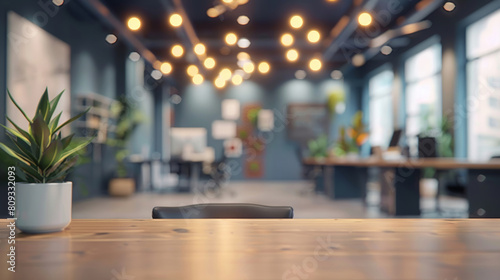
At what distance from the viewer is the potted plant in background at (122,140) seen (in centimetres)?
841

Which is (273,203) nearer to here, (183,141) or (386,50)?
(183,141)

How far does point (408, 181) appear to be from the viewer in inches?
211

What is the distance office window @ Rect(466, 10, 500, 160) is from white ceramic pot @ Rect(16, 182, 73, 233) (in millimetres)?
7969

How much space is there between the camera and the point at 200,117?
13.5m

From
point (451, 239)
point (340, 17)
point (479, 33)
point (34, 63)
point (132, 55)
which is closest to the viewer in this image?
point (451, 239)

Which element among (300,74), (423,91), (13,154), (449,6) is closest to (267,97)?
(300,74)

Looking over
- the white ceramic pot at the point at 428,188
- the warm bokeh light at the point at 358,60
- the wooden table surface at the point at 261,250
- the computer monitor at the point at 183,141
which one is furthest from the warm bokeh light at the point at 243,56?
the wooden table surface at the point at 261,250

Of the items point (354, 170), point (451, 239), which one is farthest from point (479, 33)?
point (451, 239)

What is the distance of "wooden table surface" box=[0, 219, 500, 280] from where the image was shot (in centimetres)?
71

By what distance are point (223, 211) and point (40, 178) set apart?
0.68m

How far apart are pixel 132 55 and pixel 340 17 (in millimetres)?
5702

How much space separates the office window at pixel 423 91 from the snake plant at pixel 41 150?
8665 mm

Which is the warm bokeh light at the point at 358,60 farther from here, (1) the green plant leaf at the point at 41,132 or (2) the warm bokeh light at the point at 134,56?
(1) the green plant leaf at the point at 41,132

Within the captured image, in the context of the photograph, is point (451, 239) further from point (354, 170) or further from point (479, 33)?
point (479, 33)
